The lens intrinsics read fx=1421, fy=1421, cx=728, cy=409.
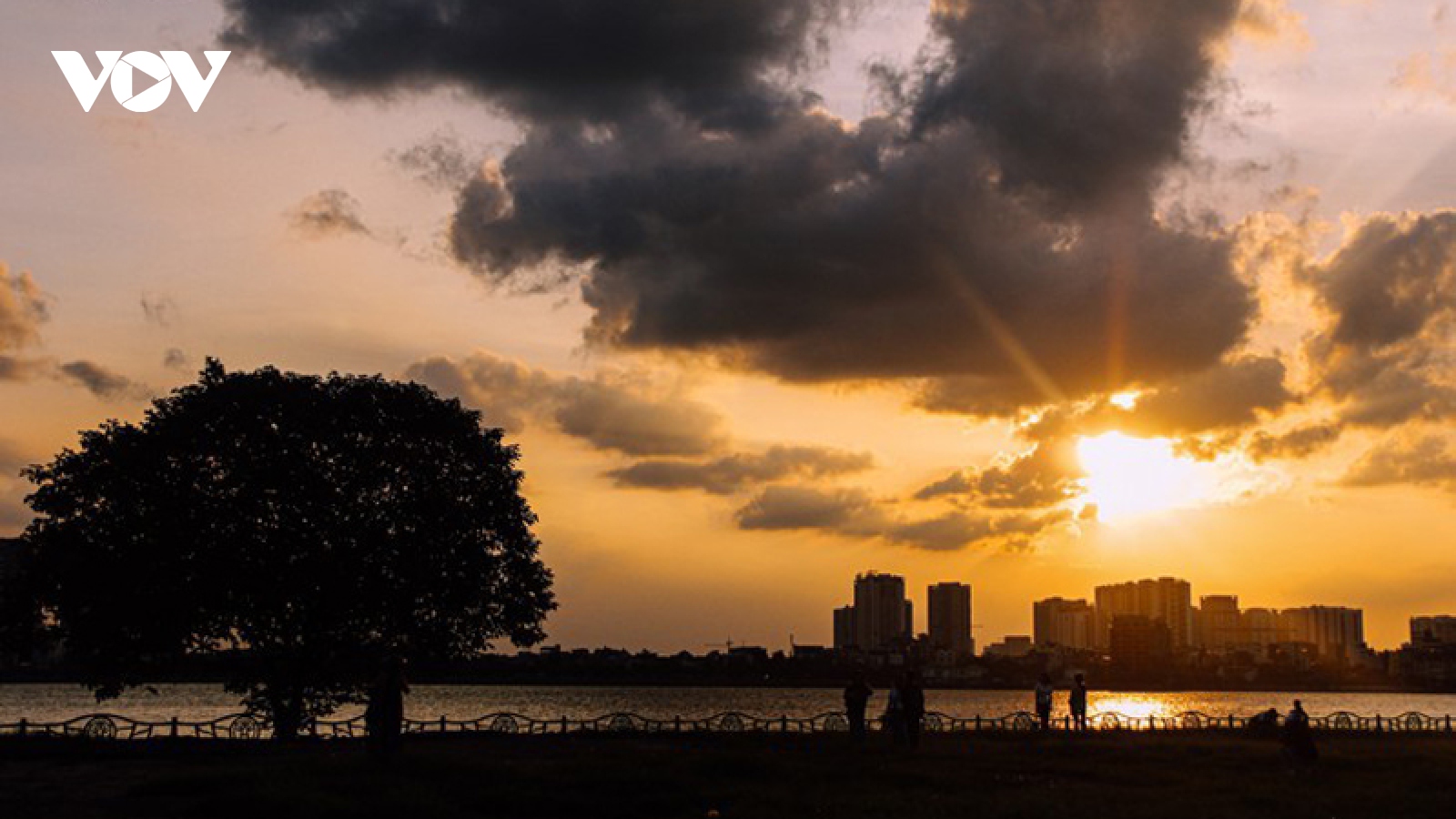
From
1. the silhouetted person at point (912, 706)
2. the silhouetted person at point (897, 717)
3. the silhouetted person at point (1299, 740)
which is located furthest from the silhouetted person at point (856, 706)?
the silhouetted person at point (1299, 740)

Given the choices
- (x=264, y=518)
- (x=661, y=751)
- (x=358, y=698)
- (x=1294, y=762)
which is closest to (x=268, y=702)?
(x=358, y=698)

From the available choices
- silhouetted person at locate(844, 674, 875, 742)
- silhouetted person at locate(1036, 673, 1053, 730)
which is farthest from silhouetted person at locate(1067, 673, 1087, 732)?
silhouetted person at locate(844, 674, 875, 742)

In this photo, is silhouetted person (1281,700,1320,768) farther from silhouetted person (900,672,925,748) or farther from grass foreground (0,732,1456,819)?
silhouetted person (900,672,925,748)

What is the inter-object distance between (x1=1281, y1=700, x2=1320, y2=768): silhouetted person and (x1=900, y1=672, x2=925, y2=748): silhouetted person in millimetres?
11019

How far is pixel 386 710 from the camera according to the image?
38312 millimetres

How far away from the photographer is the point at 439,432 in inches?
2168

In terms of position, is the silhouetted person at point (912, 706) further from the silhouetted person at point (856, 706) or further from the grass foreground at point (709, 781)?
the silhouetted person at point (856, 706)

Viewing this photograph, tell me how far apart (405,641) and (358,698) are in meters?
3.40

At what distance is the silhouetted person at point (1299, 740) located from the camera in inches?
1609

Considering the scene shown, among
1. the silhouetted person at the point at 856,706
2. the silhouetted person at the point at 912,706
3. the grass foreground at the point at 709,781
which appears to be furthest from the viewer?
the silhouetted person at the point at 856,706

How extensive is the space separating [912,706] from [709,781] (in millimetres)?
13406

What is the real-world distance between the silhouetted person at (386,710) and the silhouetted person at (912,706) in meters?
16.4

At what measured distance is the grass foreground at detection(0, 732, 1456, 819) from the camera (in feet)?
96.5

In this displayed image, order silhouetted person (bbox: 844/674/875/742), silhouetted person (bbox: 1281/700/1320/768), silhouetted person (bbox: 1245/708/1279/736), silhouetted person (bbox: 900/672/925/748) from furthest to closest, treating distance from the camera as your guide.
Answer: silhouetted person (bbox: 1245/708/1279/736) → silhouetted person (bbox: 844/674/875/742) → silhouetted person (bbox: 900/672/925/748) → silhouetted person (bbox: 1281/700/1320/768)
